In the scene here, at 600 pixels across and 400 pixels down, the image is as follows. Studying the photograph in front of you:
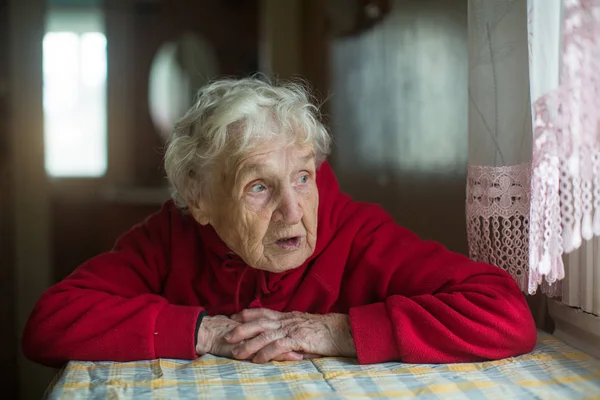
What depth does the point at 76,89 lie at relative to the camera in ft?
13.5

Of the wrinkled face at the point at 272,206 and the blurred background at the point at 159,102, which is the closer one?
the wrinkled face at the point at 272,206

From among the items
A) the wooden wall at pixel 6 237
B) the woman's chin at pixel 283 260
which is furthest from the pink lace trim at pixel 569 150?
the wooden wall at pixel 6 237

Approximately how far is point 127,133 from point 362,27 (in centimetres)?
192

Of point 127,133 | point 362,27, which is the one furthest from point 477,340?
point 127,133

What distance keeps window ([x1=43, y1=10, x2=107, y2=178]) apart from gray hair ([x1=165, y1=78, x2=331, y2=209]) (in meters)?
2.55

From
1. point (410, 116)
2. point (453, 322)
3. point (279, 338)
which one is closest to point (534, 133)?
point (453, 322)

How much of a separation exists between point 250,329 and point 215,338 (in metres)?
0.08

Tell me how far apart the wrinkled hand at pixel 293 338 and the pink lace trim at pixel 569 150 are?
41 centimetres

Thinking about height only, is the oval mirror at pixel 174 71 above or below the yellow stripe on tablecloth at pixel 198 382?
above

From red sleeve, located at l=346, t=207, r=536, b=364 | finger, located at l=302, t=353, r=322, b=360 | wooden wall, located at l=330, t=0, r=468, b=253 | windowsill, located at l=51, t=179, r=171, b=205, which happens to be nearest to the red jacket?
red sleeve, located at l=346, t=207, r=536, b=364

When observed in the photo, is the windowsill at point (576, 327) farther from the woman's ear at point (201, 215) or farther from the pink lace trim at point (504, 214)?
the woman's ear at point (201, 215)

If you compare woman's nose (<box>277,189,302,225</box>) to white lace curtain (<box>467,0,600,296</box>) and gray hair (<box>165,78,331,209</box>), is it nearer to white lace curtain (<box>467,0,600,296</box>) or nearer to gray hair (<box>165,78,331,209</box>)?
gray hair (<box>165,78,331,209</box>)

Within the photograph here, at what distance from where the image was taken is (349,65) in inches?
114

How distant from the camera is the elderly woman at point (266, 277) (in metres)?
1.42
